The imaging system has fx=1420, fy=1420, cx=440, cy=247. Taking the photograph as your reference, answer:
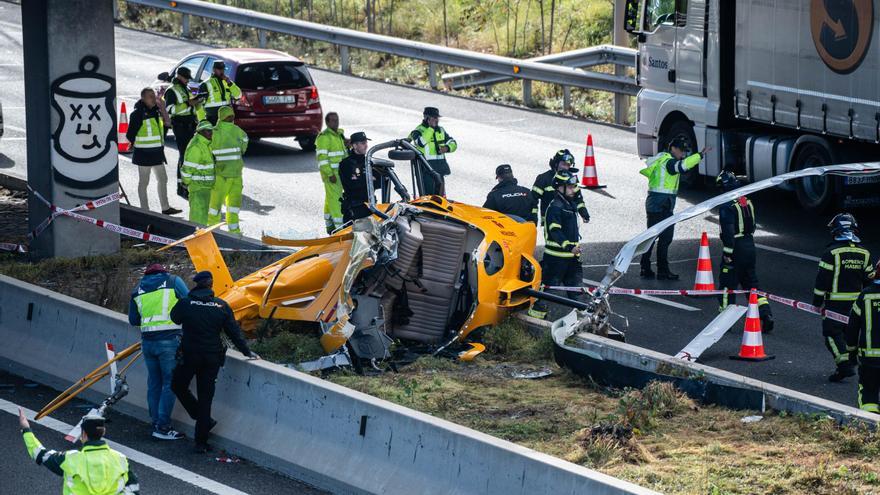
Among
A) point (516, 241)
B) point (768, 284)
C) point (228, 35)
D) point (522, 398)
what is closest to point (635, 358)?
point (522, 398)

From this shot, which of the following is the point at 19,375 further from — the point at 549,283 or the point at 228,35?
the point at 228,35

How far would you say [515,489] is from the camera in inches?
354

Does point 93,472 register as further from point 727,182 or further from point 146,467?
point 727,182

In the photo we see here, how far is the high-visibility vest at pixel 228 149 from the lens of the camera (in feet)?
56.3

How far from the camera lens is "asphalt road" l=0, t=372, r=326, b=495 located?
1003 cm

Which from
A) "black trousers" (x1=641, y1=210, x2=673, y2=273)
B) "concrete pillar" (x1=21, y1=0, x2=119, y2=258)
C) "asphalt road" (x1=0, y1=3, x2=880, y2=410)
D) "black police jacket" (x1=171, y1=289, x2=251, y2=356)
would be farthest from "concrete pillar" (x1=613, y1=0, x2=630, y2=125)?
"black police jacket" (x1=171, y1=289, x2=251, y2=356)

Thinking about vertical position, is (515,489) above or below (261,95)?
below

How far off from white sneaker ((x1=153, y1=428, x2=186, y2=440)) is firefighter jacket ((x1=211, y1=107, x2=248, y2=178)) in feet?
21.6

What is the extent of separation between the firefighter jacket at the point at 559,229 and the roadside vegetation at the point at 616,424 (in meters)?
1.53

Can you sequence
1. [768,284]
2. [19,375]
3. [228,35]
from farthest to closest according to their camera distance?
[228,35] < [768,284] < [19,375]

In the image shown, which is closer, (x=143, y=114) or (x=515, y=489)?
(x=515, y=489)

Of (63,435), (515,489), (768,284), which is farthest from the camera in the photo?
(768,284)

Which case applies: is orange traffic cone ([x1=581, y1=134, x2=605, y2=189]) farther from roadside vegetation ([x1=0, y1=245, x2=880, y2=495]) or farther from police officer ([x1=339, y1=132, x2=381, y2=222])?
roadside vegetation ([x1=0, y1=245, x2=880, y2=495])

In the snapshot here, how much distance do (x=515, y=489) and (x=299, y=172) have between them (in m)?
13.1
